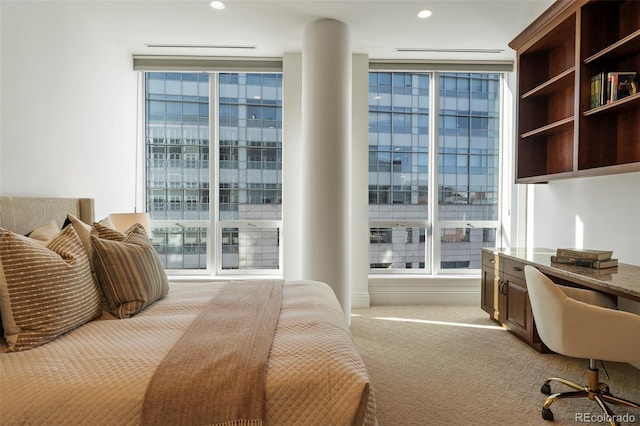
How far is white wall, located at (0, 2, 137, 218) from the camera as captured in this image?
2.32 meters

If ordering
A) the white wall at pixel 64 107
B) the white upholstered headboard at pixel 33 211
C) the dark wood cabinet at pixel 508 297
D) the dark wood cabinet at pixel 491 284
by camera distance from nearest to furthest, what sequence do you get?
the white upholstered headboard at pixel 33 211
the white wall at pixel 64 107
the dark wood cabinet at pixel 508 297
the dark wood cabinet at pixel 491 284

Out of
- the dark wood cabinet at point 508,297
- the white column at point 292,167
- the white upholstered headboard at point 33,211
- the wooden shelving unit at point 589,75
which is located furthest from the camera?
the white column at point 292,167

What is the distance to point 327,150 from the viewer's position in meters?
3.42

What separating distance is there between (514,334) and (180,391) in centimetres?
300

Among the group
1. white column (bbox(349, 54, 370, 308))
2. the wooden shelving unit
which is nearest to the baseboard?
white column (bbox(349, 54, 370, 308))

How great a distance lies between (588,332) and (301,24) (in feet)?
11.0

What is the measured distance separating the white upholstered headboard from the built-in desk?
3.36 metres

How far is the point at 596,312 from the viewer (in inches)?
70.7

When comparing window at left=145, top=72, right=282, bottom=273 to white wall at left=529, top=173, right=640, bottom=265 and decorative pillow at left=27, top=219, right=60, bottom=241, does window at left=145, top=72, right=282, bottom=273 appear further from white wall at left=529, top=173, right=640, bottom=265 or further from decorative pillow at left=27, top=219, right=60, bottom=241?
white wall at left=529, top=173, right=640, bottom=265

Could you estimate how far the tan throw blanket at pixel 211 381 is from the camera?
43.3 inches

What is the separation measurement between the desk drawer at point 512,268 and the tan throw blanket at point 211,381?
7.82 feet

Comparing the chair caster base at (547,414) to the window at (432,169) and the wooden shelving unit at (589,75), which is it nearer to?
the wooden shelving unit at (589,75)

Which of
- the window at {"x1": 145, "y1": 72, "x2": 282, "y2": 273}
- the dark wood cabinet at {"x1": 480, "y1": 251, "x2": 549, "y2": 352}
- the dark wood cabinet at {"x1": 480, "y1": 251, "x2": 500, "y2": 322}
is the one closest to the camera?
the dark wood cabinet at {"x1": 480, "y1": 251, "x2": 549, "y2": 352}

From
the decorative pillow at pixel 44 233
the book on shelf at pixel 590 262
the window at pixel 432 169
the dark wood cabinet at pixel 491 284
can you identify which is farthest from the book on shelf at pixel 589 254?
the decorative pillow at pixel 44 233
